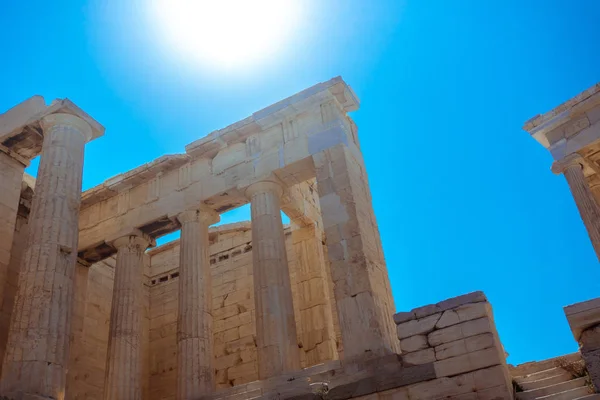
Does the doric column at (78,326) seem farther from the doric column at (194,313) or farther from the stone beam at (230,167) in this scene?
the doric column at (194,313)

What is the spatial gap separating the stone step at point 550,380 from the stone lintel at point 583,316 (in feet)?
4.00

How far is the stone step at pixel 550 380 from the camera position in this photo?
1030cm

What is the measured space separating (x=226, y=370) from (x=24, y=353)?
819 cm

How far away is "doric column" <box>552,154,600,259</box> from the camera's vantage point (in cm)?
1881

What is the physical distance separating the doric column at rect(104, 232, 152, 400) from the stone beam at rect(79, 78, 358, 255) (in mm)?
793

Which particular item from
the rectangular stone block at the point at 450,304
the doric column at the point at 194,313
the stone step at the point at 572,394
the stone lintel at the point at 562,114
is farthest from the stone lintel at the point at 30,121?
the stone lintel at the point at 562,114

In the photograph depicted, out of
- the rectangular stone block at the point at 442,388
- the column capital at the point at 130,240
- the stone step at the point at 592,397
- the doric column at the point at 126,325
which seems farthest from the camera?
the column capital at the point at 130,240

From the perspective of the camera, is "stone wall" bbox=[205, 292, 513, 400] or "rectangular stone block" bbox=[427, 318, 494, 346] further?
"rectangular stone block" bbox=[427, 318, 494, 346]

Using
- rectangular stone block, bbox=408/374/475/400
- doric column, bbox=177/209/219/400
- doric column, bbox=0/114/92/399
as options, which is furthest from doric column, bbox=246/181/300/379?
doric column, bbox=0/114/92/399

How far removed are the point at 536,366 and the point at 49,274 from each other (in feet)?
34.7

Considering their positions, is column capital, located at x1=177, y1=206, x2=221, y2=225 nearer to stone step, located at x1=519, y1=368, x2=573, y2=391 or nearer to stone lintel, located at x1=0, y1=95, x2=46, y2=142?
stone lintel, located at x1=0, y1=95, x2=46, y2=142

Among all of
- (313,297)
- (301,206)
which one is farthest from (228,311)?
(301,206)

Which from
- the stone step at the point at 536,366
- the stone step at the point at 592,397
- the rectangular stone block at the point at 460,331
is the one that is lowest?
the stone step at the point at 592,397

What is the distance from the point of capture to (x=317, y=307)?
18.5 m
